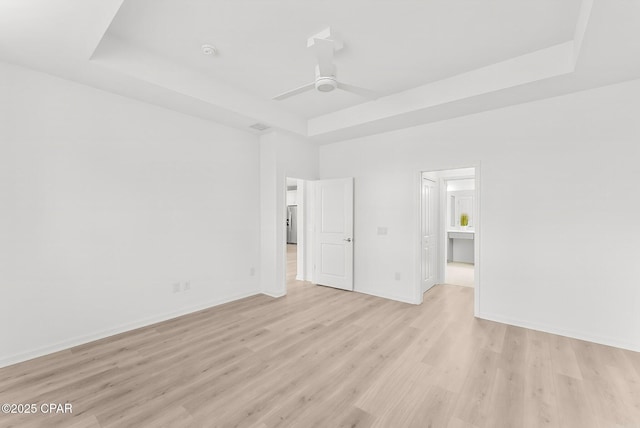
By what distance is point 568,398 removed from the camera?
7.10ft

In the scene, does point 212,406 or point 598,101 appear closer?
point 212,406

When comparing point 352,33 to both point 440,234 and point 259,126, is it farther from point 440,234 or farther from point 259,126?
point 440,234

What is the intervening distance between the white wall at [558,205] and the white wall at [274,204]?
7.23 ft

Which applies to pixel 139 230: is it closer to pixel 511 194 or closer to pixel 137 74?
pixel 137 74

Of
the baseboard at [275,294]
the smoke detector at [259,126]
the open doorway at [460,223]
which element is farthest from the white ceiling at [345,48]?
the open doorway at [460,223]

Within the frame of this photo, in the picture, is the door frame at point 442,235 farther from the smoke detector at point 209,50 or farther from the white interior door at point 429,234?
the smoke detector at point 209,50

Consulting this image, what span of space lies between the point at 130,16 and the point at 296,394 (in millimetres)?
3498

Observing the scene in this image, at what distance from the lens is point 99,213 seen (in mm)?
3201

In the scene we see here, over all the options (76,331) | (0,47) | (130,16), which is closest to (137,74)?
(130,16)

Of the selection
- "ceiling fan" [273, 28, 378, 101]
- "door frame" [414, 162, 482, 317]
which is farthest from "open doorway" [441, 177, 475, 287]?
"ceiling fan" [273, 28, 378, 101]

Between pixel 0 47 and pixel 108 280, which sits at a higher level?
pixel 0 47

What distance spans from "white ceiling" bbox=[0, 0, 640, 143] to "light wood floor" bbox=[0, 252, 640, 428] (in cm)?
285

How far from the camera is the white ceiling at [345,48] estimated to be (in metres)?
2.26

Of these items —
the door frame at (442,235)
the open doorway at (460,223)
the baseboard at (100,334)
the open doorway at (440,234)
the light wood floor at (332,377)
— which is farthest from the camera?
the open doorway at (460,223)
